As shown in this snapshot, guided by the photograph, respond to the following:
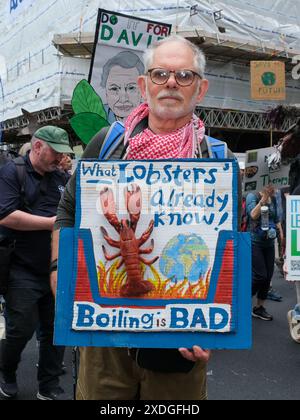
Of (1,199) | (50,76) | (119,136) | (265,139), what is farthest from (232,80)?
(119,136)

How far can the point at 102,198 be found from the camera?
4.66 ft

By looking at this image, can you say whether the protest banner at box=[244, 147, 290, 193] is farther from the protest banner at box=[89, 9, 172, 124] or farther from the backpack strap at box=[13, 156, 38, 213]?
the backpack strap at box=[13, 156, 38, 213]

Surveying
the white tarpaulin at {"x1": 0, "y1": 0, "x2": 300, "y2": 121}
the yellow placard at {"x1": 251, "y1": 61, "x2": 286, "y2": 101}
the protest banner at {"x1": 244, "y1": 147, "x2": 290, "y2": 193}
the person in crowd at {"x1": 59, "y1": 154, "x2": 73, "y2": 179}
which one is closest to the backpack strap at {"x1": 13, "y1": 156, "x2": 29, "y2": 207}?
the person in crowd at {"x1": 59, "y1": 154, "x2": 73, "y2": 179}

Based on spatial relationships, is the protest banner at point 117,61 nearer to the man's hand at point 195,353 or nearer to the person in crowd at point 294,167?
the person in crowd at point 294,167

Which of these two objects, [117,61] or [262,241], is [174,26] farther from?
[117,61]

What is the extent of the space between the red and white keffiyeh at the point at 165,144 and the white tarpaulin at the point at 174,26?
11.0 meters

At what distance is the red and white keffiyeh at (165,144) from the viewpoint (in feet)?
5.21

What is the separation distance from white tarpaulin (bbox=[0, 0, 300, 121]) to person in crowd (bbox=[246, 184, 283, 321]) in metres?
7.91

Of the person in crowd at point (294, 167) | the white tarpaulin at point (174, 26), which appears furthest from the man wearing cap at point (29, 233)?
the white tarpaulin at point (174, 26)

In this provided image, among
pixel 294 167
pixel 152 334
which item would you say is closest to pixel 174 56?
pixel 152 334

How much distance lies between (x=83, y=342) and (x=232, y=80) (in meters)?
13.6

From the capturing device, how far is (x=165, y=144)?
63.0 inches

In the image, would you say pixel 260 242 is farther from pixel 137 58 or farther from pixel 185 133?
pixel 185 133

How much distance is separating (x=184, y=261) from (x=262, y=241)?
13.4ft
